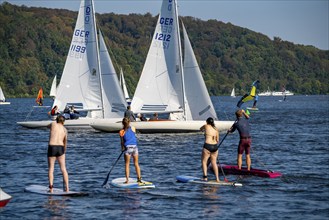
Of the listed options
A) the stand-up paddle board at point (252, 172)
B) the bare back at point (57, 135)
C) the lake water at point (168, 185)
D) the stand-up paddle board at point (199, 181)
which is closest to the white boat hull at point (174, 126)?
the lake water at point (168, 185)

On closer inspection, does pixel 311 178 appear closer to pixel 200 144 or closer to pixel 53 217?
pixel 53 217

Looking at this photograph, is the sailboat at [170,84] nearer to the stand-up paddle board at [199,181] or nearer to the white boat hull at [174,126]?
the white boat hull at [174,126]

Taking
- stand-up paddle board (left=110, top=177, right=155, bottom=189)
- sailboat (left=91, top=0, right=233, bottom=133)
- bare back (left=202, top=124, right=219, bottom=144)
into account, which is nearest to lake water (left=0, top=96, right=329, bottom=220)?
stand-up paddle board (left=110, top=177, right=155, bottom=189)

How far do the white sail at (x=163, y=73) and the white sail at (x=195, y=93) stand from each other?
0.50 metres

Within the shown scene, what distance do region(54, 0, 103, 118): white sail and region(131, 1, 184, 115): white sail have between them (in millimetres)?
4134

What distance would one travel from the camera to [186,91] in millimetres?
46812

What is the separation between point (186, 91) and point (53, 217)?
89.8 ft

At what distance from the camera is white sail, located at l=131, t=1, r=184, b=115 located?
47.2 metres

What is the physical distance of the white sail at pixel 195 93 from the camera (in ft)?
151

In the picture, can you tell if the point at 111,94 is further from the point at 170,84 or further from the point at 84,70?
the point at 170,84

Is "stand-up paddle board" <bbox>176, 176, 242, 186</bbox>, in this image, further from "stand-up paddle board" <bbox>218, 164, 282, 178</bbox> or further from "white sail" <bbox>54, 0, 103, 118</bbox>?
"white sail" <bbox>54, 0, 103, 118</bbox>

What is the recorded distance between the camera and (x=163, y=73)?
4791cm

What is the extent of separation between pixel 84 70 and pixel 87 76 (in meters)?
0.45

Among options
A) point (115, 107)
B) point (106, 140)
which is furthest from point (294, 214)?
point (115, 107)
